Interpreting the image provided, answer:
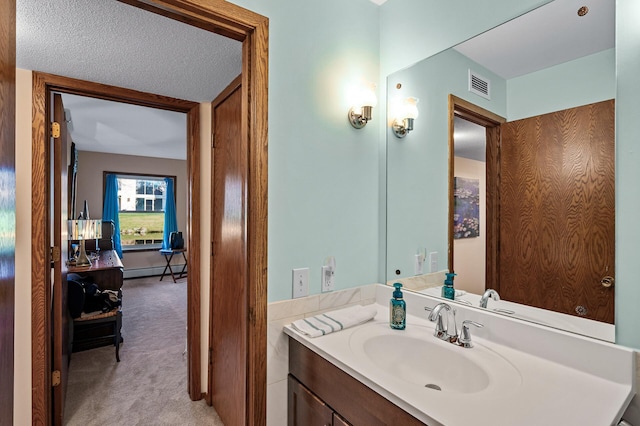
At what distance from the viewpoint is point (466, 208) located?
1.48 m

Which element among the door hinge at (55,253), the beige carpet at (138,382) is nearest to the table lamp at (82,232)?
the beige carpet at (138,382)

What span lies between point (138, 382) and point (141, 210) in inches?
201

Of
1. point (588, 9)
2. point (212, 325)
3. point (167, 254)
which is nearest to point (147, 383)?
point (212, 325)

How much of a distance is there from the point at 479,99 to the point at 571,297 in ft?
2.82

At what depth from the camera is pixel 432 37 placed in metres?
1.53

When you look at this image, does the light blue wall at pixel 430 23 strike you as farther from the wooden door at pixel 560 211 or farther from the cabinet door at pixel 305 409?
the cabinet door at pixel 305 409

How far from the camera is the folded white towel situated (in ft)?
4.33

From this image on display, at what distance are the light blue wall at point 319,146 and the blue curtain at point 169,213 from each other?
20.5ft

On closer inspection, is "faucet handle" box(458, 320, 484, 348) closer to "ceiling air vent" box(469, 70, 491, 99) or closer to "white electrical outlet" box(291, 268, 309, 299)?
"white electrical outlet" box(291, 268, 309, 299)

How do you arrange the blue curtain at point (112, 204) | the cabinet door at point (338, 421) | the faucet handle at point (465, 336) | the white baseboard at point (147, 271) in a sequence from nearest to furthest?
the cabinet door at point (338, 421)
the faucet handle at point (465, 336)
the blue curtain at point (112, 204)
the white baseboard at point (147, 271)

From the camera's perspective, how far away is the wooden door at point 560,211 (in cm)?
104

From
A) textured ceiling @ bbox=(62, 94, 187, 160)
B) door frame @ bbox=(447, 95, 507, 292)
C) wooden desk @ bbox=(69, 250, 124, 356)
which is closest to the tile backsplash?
door frame @ bbox=(447, 95, 507, 292)

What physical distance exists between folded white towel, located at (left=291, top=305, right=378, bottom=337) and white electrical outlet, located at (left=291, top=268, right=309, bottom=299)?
4.6 inches

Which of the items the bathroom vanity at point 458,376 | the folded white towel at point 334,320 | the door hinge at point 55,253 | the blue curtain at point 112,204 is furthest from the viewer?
the blue curtain at point 112,204
